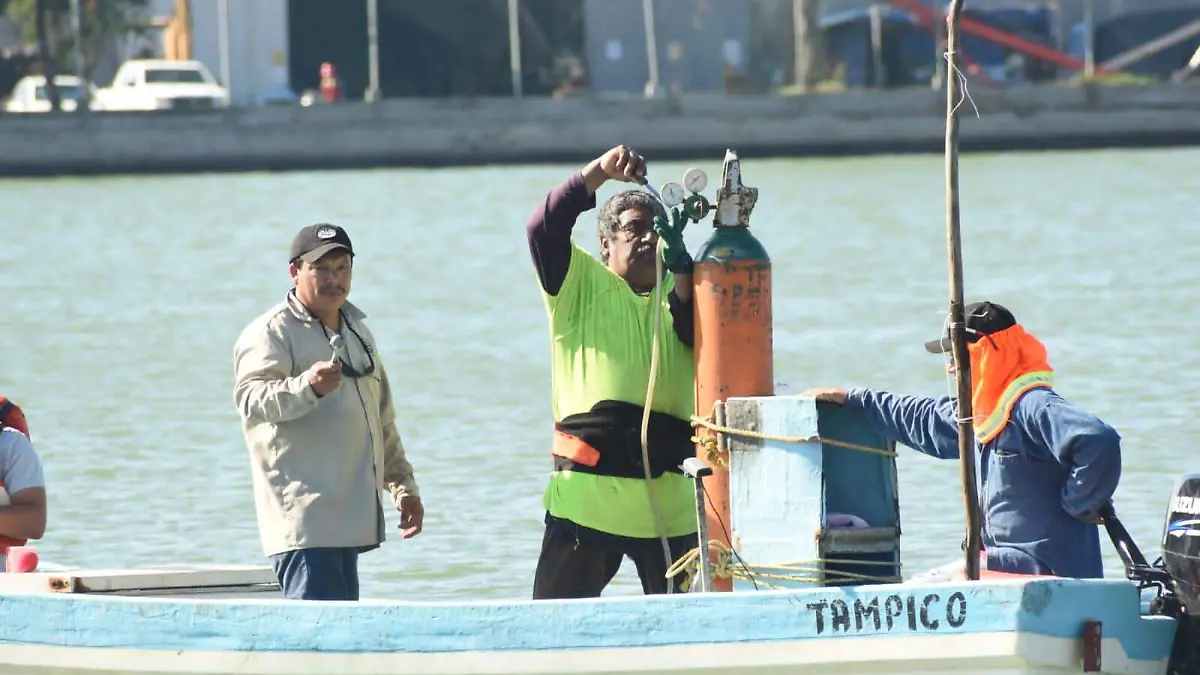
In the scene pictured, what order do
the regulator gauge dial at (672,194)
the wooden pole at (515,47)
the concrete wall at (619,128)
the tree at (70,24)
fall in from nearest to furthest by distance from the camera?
the regulator gauge dial at (672,194)
the concrete wall at (619,128)
the wooden pole at (515,47)
the tree at (70,24)

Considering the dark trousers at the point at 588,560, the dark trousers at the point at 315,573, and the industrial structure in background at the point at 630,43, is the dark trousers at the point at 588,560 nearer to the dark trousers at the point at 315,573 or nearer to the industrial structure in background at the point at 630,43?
the dark trousers at the point at 315,573

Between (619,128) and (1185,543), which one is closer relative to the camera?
(1185,543)

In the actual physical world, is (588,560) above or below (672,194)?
below

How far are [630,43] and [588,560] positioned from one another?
49747 mm

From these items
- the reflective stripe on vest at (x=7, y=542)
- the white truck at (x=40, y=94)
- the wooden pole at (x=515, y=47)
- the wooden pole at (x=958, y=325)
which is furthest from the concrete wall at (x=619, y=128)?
the wooden pole at (x=958, y=325)

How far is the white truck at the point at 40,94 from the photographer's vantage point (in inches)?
1913

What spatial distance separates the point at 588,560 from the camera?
6359 millimetres

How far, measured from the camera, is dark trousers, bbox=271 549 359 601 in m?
6.08

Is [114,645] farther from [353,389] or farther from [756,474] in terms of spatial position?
[756,474]

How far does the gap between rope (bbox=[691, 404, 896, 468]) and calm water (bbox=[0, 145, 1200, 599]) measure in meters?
0.67

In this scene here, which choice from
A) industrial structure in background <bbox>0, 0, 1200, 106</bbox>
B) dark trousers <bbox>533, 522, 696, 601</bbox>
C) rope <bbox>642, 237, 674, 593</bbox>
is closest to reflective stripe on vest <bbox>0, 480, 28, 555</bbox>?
dark trousers <bbox>533, 522, 696, 601</bbox>

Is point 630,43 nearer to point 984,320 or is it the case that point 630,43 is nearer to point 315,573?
point 315,573

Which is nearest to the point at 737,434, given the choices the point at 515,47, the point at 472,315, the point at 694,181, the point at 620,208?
the point at 694,181

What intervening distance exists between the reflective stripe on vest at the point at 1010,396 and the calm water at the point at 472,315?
966 millimetres
